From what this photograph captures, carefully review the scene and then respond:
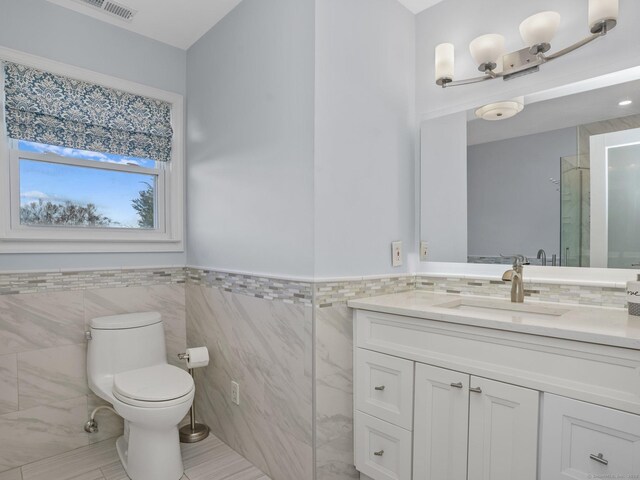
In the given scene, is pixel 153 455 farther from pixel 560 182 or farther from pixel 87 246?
pixel 560 182

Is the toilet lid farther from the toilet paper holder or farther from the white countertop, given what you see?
the white countertop

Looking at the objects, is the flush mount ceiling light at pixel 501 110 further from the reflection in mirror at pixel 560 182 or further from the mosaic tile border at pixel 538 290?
the mosaic tile border at pixel 538 290

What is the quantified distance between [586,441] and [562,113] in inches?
50.4

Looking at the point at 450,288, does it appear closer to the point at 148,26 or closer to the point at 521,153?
the point at 521,153

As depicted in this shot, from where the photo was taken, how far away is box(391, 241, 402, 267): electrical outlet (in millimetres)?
1978

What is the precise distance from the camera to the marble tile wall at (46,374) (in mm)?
1914

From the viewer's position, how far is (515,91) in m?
1.77

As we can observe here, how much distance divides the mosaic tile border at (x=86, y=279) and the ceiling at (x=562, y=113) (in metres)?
1.97

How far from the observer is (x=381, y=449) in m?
1.62

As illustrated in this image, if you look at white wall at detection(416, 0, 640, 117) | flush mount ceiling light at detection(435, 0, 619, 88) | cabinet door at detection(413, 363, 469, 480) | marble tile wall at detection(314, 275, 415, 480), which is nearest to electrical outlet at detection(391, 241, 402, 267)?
marble tile wall at detection(314, 275, 415, 480)

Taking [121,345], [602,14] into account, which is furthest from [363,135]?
[121,345]

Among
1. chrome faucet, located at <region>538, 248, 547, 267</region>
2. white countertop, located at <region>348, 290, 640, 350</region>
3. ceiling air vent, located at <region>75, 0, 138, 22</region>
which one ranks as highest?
ceiling air vent, located at <region>75, 0, 138, 22</region>

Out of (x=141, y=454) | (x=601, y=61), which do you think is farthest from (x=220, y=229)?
(x=601, y=61)

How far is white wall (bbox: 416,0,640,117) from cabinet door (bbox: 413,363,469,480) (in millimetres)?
1312
